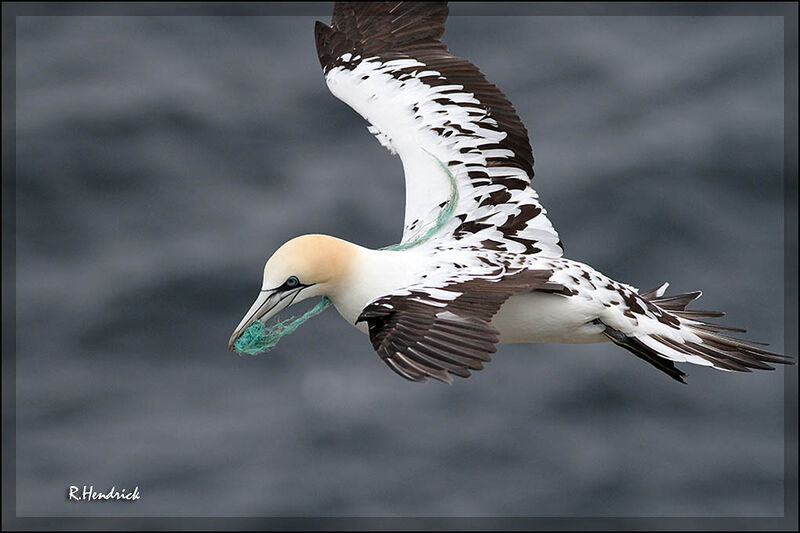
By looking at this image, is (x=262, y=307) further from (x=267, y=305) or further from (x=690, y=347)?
(x=690, y=347)

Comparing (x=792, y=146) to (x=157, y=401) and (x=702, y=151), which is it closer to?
(x=702, y=151)

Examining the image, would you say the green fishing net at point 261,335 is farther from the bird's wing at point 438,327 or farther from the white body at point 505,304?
the bird's wing at point 438,327

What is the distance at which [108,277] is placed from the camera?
17.2 metres

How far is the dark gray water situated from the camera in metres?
15.9

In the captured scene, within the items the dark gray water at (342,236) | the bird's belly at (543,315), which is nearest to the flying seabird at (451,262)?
the bird's belly at (543,315)

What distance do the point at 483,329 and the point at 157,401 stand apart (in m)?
9.55

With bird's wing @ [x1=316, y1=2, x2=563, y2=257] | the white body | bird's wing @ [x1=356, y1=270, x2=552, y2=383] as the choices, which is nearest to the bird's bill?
the white body

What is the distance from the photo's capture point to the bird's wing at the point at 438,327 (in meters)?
7.31

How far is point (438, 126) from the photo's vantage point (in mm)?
10078

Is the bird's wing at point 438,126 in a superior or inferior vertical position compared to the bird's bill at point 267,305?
superior

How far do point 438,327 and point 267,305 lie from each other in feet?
4.44

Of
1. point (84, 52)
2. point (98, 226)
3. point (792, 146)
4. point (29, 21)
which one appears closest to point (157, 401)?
point (98, 226)
